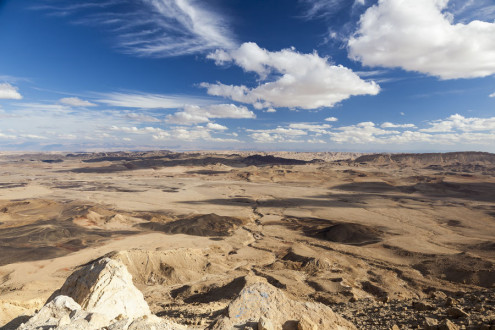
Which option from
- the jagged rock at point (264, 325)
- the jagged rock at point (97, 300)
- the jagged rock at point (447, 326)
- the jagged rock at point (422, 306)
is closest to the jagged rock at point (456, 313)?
the jagged rock at point (422, 306)

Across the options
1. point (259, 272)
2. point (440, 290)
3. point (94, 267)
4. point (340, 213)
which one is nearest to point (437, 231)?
point (340, 213)

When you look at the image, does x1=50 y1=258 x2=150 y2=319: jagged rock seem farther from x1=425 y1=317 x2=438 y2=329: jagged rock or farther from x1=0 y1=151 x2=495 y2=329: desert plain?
x1=425 y1=317 x2=438 y2=329: jagged rock

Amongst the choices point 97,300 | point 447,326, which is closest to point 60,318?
point 97,300

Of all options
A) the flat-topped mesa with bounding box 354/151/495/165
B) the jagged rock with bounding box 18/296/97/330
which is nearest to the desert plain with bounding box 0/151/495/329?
the jagged rock with bounding box 18/296/97/330

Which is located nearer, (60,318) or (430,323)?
(60,318)

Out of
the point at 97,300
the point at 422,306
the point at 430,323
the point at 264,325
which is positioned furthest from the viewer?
the point at 422,306

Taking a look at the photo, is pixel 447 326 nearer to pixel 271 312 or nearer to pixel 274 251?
pixel 271 312
